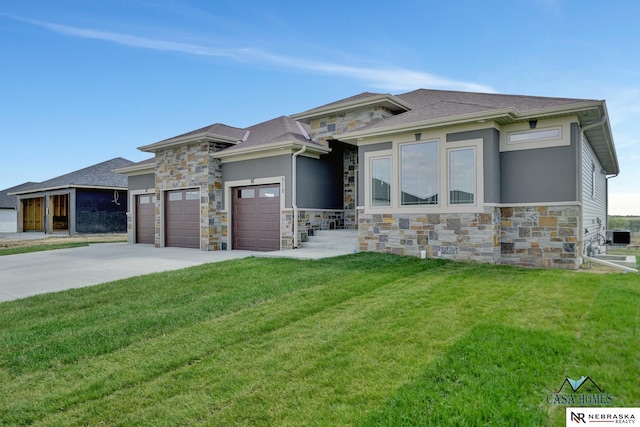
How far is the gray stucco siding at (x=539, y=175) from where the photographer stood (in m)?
7.62

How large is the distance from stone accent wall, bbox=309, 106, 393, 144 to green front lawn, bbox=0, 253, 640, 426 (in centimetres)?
632

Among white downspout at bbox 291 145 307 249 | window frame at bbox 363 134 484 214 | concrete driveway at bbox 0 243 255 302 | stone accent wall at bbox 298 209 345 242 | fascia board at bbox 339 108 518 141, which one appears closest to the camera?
concrete driveway at bbox 0 243 255 302

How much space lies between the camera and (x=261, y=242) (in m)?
11.8

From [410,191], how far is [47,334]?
7394 millimetres

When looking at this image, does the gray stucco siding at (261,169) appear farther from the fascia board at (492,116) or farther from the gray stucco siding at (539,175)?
the gray stucco siding at (539,175)

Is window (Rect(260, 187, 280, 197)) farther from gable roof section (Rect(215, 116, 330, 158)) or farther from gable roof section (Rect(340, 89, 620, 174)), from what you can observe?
gable roof section (Rect(340, 89, 620, 174))

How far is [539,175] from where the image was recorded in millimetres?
7930

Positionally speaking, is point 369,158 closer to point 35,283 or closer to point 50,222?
point 35,283

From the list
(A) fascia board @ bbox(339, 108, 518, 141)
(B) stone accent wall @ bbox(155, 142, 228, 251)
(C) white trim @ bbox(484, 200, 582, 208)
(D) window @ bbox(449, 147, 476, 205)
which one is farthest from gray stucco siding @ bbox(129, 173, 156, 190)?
(C) white trim @ bbox(484, 200, 582, 208)

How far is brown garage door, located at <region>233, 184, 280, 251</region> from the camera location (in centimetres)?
1138

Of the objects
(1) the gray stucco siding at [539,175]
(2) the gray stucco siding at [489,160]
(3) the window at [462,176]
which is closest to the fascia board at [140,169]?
(3) the window at [462,176]

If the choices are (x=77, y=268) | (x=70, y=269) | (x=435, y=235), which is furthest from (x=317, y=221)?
(x=70, y=269)

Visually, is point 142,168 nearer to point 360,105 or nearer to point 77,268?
point 77,268

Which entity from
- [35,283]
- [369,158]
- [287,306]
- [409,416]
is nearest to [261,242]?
[369,158]
